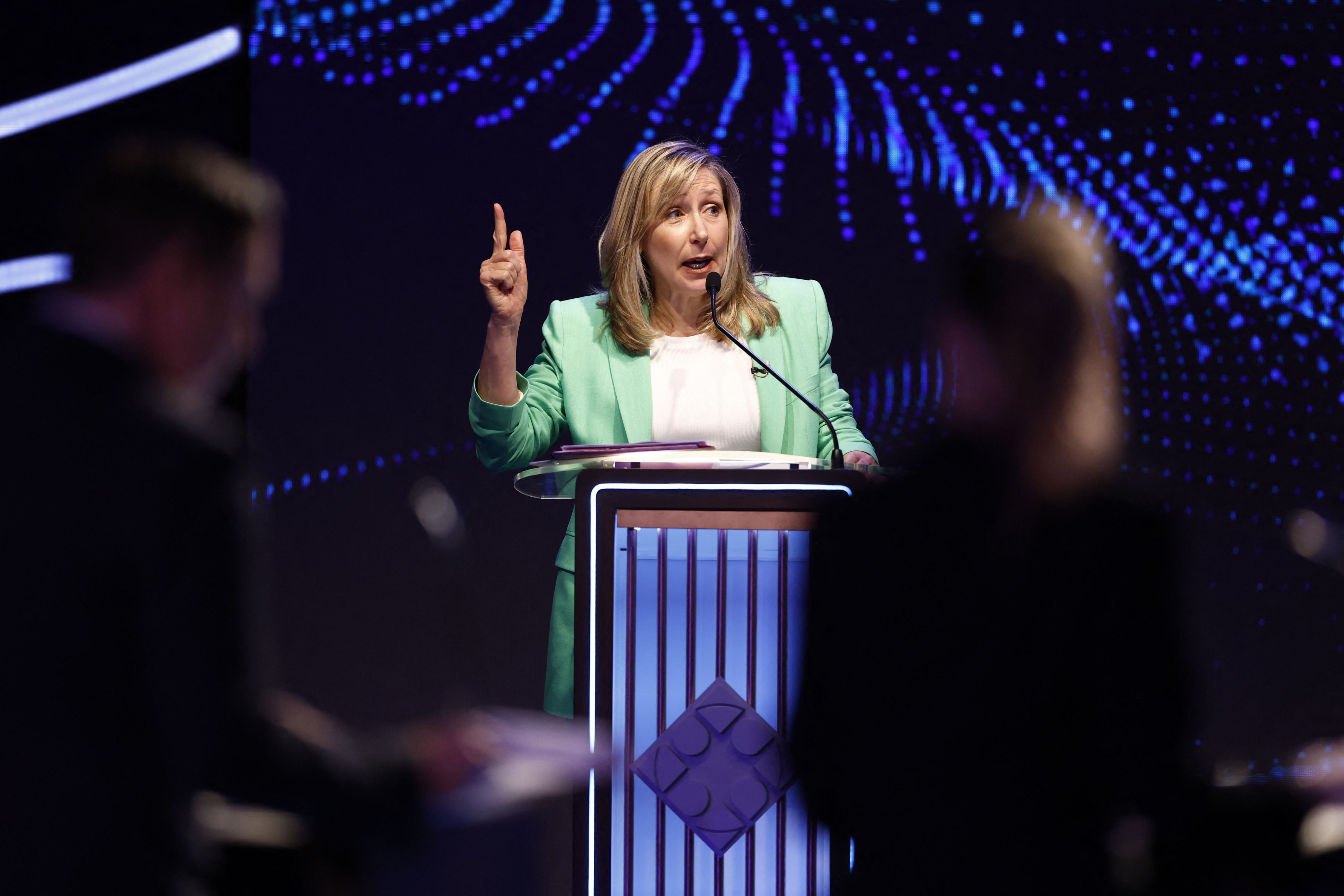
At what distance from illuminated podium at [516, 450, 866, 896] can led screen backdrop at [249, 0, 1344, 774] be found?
1766 mm

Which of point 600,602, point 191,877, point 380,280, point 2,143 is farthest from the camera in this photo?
point 380,280

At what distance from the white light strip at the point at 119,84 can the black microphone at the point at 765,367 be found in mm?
2039

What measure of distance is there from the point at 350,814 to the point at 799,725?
419 millimetres

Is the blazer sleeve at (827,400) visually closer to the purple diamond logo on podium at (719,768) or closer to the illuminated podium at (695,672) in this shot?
the illuminated podium at (695,672)

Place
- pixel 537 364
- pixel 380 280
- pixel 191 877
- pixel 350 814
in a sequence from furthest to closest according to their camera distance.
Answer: pixel 380 280
pixel 537 364
pixel 350 814
pixel 191 877

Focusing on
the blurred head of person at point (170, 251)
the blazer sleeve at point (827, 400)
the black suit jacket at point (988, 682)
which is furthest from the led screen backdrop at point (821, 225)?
the blurred head of person at point (170, 251)

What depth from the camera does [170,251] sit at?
95cm

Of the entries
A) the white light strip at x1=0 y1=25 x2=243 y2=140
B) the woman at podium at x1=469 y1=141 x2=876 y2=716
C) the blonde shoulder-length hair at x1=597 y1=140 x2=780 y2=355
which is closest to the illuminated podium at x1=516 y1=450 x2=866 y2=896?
the woman at podium at x1=469 y1=141 x2=876 y2=716

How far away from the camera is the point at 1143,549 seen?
105 cm

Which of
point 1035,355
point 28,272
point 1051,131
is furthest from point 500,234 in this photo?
point 1051,131

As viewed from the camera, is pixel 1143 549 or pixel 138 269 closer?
pixel 138 269

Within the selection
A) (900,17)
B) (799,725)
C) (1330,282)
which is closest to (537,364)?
(799,725)

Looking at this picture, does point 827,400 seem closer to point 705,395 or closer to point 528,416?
point 705,395

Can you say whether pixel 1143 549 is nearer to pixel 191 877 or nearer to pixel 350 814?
pixel 350 814
